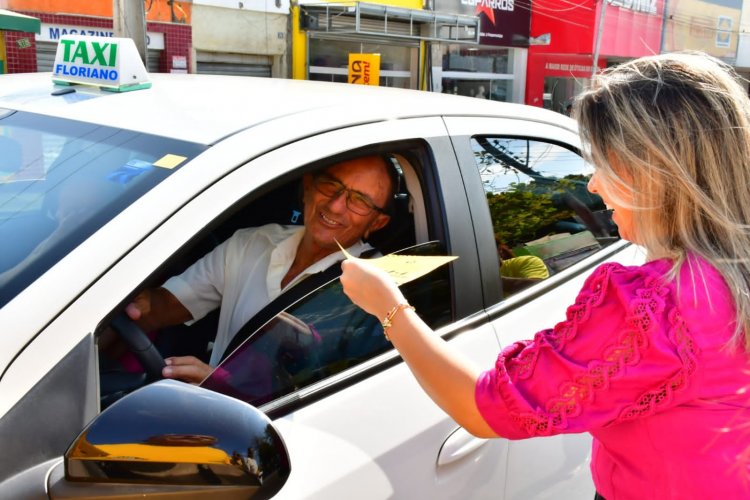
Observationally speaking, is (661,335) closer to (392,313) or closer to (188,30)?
(392,313)

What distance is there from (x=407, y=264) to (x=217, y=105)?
57cm

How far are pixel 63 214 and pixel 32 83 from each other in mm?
954

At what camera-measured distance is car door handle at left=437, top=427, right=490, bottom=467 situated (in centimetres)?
154

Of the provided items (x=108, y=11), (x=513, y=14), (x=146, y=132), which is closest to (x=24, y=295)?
(x=146, y=132)

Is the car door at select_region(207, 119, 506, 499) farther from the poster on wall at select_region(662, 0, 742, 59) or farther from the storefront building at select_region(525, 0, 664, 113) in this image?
the poster on wall at select_region(662, 0, 742, 59)

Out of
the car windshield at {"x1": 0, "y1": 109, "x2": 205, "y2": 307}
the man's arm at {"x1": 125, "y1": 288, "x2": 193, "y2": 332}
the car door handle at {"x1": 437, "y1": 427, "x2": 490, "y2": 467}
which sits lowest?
the car door handle at {"x1": 437, "y1": 427, "x2": 490, "y2": 467}

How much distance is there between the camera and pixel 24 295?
117 cm

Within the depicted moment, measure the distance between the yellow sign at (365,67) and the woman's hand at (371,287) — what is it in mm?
11187

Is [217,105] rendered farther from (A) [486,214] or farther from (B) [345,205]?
(A) [486,214]

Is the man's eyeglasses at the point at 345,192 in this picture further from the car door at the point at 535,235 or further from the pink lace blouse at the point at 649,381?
the pink lace blouse at the point at 649,381

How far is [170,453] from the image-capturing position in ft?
3.34

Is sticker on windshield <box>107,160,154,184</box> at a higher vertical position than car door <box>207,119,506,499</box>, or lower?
higher

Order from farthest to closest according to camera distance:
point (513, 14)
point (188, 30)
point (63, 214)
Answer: point (513, 14) < point (188, 30) < point (63, 214)

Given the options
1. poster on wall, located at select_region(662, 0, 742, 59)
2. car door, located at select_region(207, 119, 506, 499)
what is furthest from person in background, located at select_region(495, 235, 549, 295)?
poster on wall, located at select_region(662, 0, 742, 59)
